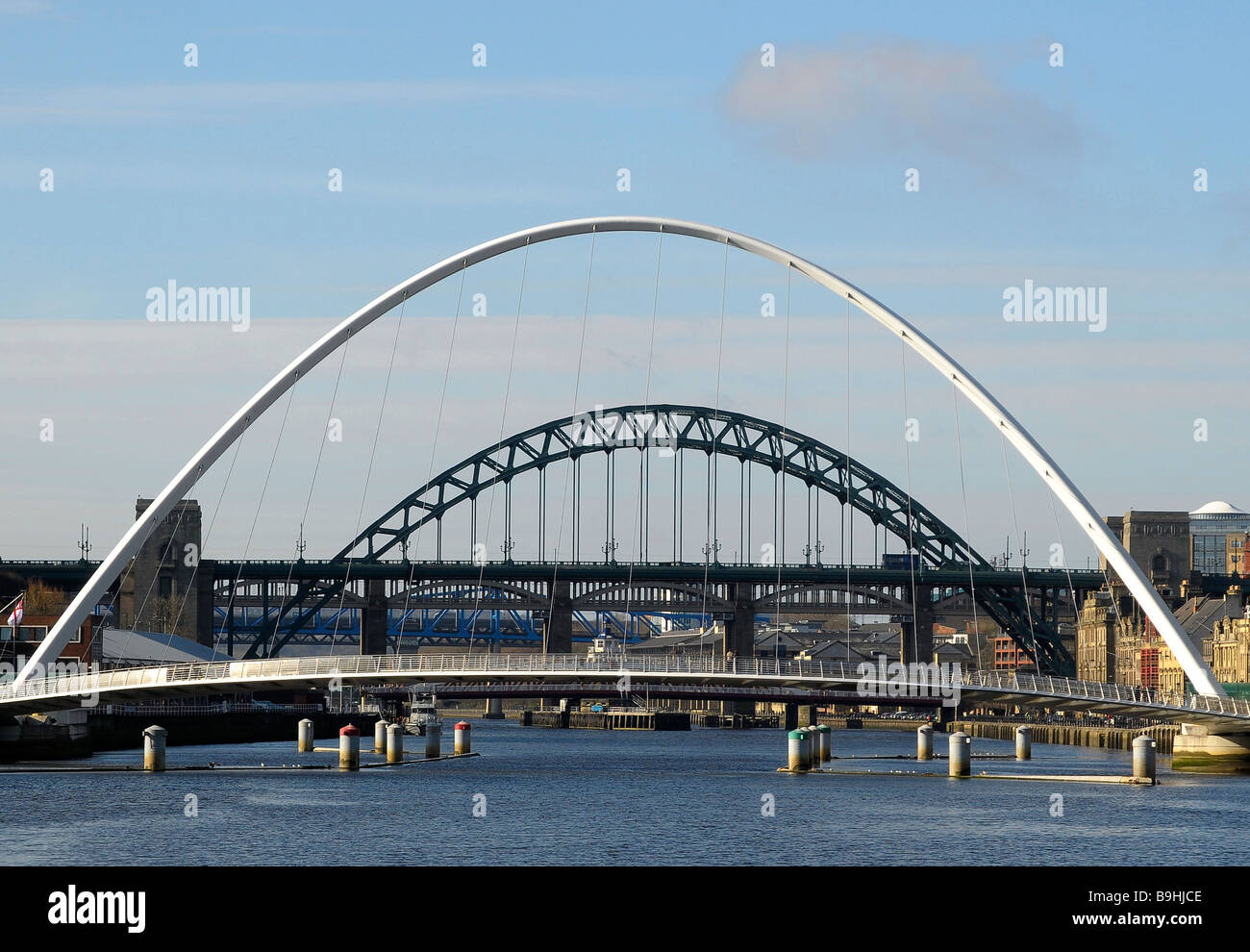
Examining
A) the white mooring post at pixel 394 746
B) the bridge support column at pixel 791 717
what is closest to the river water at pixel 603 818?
the white mooring post at pixel 394 746

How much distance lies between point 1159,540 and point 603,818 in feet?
376

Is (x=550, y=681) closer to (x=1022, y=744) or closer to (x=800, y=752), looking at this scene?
(x=800, y=752)

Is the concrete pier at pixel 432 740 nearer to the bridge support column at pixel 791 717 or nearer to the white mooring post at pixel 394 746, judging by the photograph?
the white mooring post at pixel 394 746

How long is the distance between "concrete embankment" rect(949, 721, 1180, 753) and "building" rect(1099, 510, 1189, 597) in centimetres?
1839

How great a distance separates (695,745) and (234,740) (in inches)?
1454

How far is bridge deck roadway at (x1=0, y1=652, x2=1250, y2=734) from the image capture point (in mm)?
69062

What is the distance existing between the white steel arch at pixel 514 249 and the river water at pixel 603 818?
808 cm

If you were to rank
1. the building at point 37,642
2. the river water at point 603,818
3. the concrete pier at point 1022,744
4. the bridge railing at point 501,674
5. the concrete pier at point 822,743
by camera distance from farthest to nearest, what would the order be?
1. the concrete pier at point 1022,744
2. the building at point 37,642
3. the concrete pier at point 822,743
4. the bridge railing at point 501,674
5. the river water at point 603,818

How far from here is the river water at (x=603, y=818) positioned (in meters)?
50.0

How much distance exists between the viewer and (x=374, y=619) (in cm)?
15088

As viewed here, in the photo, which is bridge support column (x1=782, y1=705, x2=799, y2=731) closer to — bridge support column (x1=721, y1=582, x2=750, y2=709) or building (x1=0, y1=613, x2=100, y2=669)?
bridge support column (x1=721, y1=582, x2=750, y2=709)

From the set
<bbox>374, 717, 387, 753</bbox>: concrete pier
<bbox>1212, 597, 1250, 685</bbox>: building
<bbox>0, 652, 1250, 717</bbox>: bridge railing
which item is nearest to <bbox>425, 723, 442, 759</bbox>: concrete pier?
<bbox>374, 717, 387, 753</bbox>: concrete pier

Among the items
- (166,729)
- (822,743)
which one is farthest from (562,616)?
(822,743)

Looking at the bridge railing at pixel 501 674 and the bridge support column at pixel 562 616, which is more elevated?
the bridge support column at pixel 562 616
